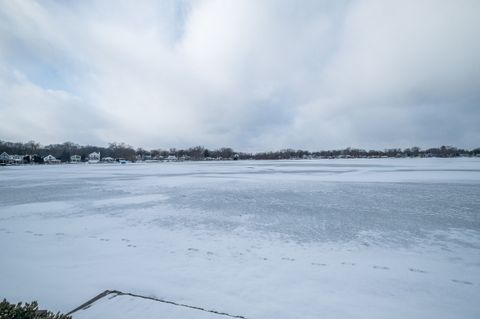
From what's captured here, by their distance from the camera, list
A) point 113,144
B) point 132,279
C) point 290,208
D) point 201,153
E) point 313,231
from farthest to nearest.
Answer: point 113,144 < point 201,153 < point 290,208 < point 313,231 < point 132,279

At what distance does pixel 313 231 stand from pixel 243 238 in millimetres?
1881

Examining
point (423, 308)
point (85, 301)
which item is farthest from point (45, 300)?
point (423, 308)

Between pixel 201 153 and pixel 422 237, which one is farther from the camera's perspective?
pixel 201 153

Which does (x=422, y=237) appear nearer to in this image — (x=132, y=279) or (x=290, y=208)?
(x=290, y=208)

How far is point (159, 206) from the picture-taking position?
1045 cm

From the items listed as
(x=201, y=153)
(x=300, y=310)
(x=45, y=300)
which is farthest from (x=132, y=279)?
(x=201, y=153)

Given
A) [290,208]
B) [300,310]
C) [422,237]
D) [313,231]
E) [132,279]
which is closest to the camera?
[300,310]

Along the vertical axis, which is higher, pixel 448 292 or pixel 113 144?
pixel 113 144

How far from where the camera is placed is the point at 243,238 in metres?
6.39

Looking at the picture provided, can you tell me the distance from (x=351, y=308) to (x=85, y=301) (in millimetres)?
3478

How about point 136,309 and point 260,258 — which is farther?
point 260,258

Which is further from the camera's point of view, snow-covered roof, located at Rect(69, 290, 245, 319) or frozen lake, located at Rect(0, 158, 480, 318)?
frozen lake, located at Rect(0, 158, 480, 318)

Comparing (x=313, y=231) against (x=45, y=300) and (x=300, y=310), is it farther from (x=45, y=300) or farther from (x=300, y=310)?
(x=45, y=300)

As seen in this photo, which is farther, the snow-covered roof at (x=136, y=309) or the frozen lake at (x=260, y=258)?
the frozen lake at (x=260, y=258)
